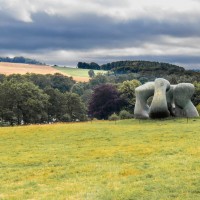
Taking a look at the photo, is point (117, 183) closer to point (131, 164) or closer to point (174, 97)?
point (131, 164)

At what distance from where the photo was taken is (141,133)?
35.3m

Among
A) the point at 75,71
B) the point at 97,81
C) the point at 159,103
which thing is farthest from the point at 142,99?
the point at 75,71

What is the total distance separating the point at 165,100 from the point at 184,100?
140 inches

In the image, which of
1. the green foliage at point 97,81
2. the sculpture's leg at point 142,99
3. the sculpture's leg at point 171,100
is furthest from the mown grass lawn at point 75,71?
the sculpture's leg at point 171,100

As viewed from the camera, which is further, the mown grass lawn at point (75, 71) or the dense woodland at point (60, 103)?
the mown grass lawn at point (75, 71)

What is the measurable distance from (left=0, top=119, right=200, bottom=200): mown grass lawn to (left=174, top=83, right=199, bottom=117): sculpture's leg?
1245cm

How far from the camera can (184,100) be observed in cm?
4922

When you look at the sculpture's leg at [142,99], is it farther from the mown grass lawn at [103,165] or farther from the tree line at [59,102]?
the tree line at [59,102]

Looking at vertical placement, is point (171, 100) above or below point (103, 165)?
above

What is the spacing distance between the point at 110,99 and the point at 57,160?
6484 cm

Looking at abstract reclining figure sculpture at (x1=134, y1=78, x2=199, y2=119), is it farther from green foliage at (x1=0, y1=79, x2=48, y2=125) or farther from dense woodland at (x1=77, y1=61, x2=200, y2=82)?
dense woodland at (x1=77, y1=61, x2=200, y2=82)

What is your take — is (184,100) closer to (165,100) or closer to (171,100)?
(171,100)

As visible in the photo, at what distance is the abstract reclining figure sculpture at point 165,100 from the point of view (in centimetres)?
4691

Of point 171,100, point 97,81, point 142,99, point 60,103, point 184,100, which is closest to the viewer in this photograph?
point 184,100
